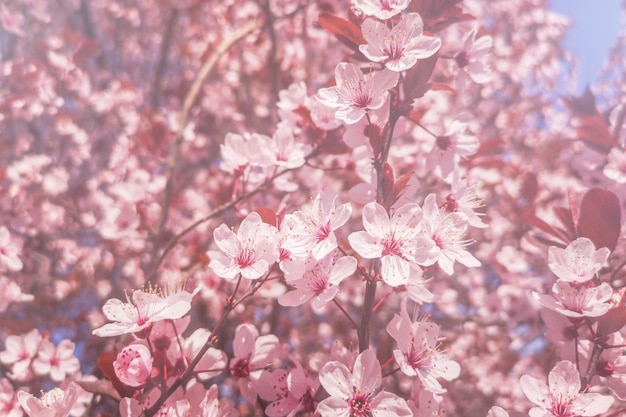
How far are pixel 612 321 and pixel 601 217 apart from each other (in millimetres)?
295

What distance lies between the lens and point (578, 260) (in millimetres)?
1307

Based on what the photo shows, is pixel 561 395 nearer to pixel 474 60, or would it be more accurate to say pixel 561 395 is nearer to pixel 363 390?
pixel 363 390

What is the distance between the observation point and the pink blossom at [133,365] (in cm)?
115

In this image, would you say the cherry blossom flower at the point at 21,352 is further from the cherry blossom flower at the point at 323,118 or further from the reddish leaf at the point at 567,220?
the reddish leaf at the point at 567,220

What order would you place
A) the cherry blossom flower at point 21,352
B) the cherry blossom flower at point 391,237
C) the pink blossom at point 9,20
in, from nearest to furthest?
1. the cherry blossom flower at point 391,237
2. the cherry blossom flower at point 21,352
3. the pink blossom at point 9,20

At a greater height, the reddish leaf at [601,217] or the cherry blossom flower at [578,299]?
the reddish leaf at [601,217]

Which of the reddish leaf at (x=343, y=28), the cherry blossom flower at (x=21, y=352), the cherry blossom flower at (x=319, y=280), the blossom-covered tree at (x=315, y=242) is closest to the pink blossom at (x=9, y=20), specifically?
the blossom-covered tree at (x=315, y=242)

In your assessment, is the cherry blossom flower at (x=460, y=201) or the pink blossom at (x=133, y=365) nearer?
the pink blossom at (x=133, y=365)

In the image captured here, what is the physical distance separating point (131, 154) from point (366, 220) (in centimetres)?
270

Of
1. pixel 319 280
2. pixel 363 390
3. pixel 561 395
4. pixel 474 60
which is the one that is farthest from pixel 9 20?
pixel 561 395

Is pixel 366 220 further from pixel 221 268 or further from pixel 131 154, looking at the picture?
pixel 131 154

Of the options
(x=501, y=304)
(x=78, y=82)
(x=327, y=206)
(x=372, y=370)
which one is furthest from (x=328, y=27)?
(x=78, y=82)

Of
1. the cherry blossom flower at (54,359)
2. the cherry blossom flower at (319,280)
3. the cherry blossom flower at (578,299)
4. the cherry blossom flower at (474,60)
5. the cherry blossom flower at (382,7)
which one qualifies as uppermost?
the cherry blossom flower at (382,7)

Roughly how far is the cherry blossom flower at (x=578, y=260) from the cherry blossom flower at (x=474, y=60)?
0.57 meters
